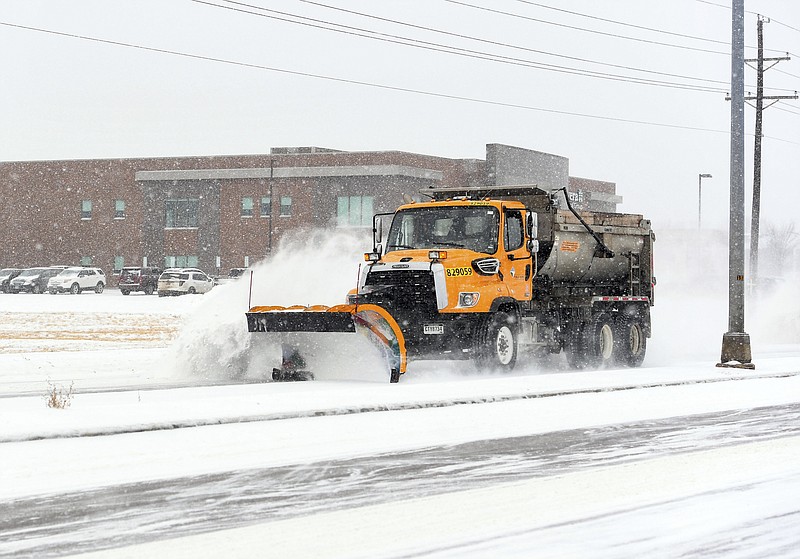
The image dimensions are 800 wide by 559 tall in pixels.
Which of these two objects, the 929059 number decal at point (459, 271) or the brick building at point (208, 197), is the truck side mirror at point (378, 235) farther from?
the brick building at point (208, 197)

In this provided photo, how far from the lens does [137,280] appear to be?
66.7 m

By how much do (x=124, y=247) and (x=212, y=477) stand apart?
269ft

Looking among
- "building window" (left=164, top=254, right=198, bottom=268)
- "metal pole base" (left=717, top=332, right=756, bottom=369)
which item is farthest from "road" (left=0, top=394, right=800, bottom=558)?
"building window" (left=164, top=254, right=198, bottom=268)

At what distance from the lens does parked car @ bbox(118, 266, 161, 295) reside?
66438 mm

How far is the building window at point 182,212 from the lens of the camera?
284ft

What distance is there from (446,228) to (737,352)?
6.11 m

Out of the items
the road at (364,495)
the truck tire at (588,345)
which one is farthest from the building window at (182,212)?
the road at (364,495)

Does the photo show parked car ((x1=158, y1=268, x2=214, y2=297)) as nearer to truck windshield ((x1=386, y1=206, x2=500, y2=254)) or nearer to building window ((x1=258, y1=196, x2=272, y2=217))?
building window ((x1=258, y1=196, x2=272, y2=217))

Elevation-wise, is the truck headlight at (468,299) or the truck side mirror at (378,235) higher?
the truck side mirror at (378,235)

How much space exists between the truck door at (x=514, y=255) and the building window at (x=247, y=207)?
216 feet

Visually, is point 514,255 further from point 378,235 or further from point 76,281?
point 76,281

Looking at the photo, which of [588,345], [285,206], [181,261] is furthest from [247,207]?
[588,345]

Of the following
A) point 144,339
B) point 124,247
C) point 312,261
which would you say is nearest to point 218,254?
point 124,247

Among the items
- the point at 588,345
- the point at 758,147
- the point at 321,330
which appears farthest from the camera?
the point at 758,147
